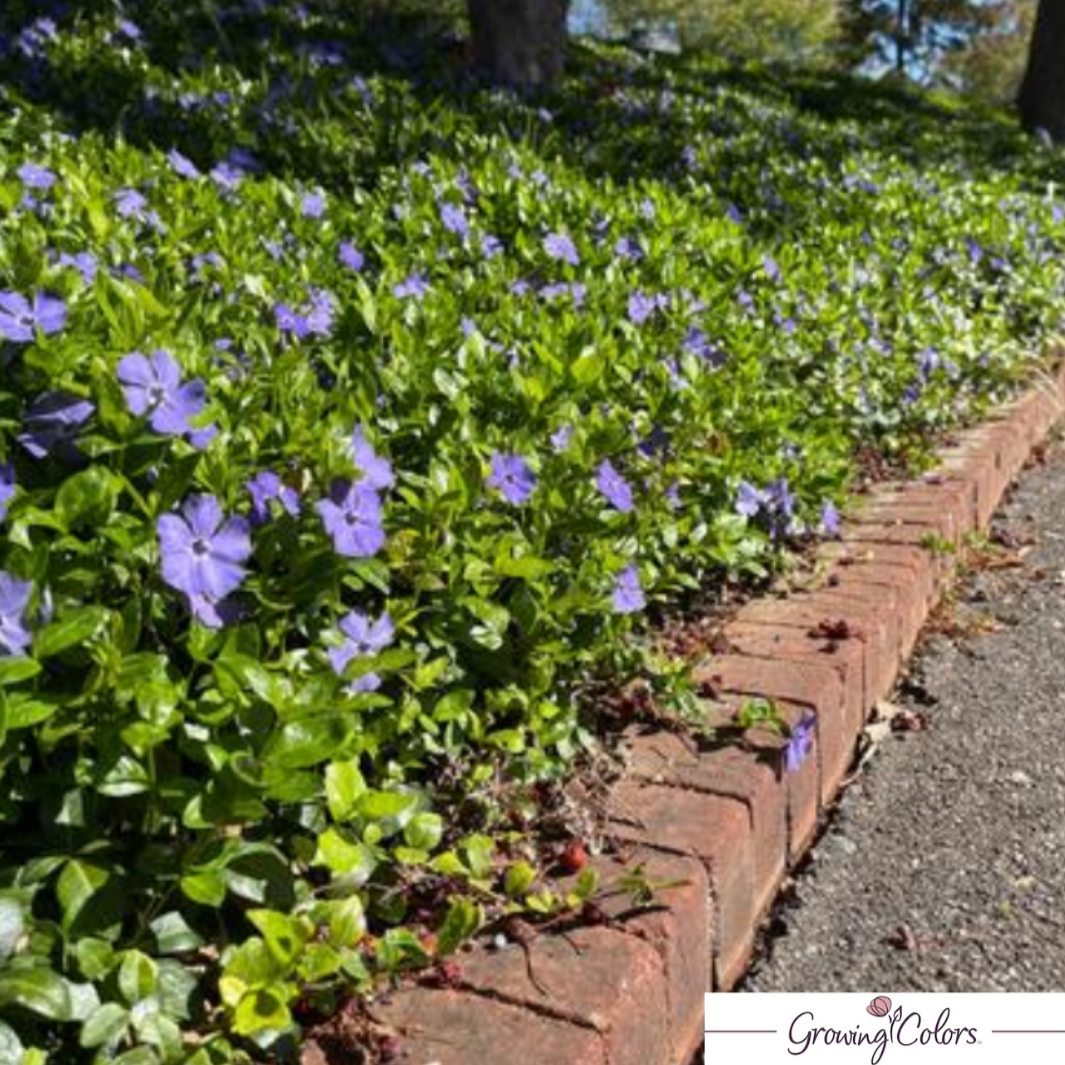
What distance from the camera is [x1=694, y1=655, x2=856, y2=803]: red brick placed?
2738 mm

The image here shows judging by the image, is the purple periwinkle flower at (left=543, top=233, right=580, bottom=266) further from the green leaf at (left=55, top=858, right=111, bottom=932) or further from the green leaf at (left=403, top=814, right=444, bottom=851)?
the green leaf at (left=55, top=858, right=111, bottom=932)

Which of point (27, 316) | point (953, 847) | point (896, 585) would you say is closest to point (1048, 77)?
point (896, 585)

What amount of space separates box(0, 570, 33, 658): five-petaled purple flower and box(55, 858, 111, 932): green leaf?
0.23 meters

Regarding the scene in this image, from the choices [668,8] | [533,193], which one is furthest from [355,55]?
[668,8]

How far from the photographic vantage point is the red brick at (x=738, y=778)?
2379 mm

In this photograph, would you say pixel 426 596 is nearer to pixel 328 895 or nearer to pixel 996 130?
pixel 328 895

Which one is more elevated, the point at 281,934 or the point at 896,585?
the point at 281,934

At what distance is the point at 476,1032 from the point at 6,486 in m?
0.79

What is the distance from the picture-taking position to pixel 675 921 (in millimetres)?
2027

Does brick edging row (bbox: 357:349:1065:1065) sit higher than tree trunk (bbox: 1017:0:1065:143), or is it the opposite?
tree trunk (bbox: 1017:0:1065:143)

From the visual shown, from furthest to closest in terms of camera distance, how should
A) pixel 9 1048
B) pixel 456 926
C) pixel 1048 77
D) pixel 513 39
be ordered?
pixel 1048 77, pixel 513 39, pixel 456 926, pixel 9 1048

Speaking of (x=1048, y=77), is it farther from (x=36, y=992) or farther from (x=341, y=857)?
(x=36, y=992)

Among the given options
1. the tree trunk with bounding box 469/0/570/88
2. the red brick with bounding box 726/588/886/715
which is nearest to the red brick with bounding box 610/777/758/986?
the red brick with bounding box 726/588/886/715

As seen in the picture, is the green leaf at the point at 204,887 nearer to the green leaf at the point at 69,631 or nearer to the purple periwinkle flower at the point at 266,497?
the green leaf at the point at 69,631
